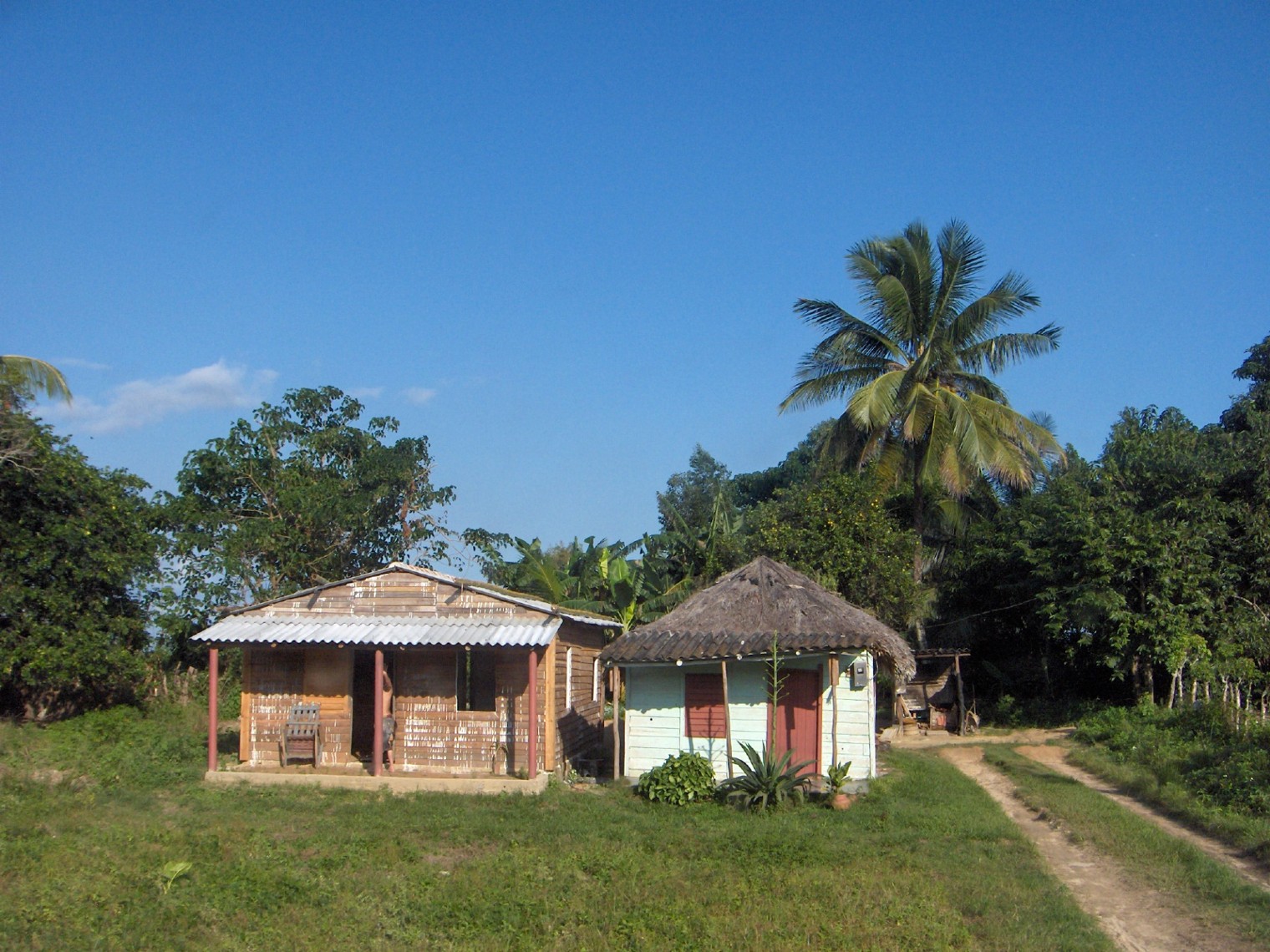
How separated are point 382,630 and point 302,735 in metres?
2.20

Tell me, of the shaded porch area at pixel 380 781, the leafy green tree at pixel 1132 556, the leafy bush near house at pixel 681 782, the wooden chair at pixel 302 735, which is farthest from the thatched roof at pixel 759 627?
the leafy green tree at pixel 1132 556

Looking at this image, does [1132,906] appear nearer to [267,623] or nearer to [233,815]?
[233,815]

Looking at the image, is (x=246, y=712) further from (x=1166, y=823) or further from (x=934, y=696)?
(x=934, y=696)

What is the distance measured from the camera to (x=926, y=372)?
2538 centimetres

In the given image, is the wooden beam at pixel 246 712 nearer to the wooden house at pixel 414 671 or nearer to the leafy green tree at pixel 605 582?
the wooden house at pixel 414 671

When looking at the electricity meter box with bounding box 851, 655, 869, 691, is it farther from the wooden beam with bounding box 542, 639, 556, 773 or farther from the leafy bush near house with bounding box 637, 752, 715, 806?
the wooden beam with bounding box 542, 639, 556, 773

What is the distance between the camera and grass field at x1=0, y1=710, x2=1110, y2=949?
841 cm

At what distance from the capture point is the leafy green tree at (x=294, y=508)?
24984 millimetres

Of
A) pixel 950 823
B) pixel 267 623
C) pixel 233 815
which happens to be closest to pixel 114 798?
pixel 233 815

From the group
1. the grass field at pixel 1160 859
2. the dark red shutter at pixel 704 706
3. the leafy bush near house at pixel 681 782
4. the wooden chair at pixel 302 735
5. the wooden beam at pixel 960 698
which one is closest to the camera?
the grass field at pixel 1160 859

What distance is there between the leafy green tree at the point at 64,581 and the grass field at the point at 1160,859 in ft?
56.7

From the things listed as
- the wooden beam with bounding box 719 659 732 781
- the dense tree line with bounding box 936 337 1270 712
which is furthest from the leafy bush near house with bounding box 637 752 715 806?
the dense tree line with bounding box 936 337 1270 712

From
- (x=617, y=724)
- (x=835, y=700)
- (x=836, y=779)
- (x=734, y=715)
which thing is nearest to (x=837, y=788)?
(x=836, y=779)

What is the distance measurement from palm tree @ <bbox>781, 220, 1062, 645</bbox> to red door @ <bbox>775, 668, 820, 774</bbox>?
9.39m
